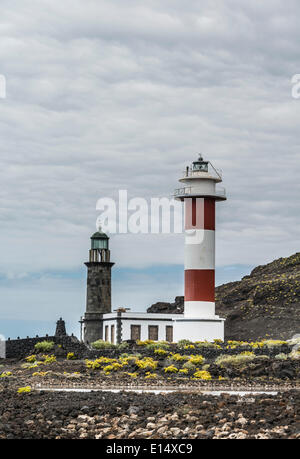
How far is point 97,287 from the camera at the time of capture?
185 feet

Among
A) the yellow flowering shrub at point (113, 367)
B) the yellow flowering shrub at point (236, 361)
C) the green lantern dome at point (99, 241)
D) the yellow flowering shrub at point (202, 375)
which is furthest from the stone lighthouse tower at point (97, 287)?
the yellow flowering shrub at point (202, 375)

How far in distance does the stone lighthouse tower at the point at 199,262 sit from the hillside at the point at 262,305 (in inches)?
300

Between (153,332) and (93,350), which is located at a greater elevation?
(153,332)

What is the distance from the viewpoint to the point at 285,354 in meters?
37.1

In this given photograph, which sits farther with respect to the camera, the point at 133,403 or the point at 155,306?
the point at 155,306

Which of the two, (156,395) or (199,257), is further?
(199,257)

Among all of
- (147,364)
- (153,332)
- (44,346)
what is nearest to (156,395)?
(147,364)

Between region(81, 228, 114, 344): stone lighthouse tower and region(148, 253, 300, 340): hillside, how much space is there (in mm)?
6688

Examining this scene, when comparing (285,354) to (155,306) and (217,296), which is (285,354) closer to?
(155,306)

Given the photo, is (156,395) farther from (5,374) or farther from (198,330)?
(198,330)

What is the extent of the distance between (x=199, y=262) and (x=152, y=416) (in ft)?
81.0
